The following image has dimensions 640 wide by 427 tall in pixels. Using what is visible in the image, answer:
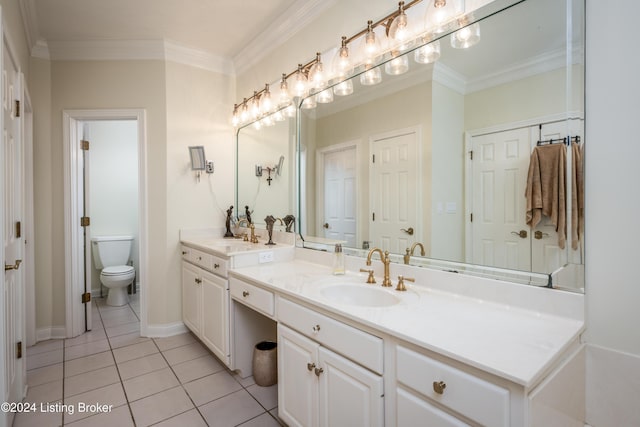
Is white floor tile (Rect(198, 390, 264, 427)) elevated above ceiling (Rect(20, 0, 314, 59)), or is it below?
below

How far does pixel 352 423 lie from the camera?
117cm

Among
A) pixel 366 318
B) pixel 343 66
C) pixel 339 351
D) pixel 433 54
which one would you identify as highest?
pixel 343 66

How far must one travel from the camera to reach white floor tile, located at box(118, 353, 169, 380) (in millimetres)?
2223

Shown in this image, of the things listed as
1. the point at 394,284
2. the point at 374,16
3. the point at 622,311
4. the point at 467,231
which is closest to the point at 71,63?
the point at 374,16

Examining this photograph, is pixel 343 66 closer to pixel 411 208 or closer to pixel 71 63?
pixel 411 208

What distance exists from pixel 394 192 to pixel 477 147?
0.48 m

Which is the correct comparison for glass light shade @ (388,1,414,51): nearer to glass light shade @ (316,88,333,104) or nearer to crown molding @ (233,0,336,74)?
glass light shade @ (316,88,333,104)

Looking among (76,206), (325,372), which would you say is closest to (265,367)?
(325,372)

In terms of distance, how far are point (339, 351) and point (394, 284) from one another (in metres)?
0.51

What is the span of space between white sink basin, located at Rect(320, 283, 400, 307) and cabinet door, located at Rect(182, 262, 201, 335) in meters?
1.34

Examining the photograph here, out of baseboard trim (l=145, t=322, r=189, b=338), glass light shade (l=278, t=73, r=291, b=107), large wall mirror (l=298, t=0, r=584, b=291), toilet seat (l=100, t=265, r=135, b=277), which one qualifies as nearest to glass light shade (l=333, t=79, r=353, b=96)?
large wall mirror (l=298, t=0, r=584, b=291)

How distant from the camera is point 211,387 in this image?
204 centimetres

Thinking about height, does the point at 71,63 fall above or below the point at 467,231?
above

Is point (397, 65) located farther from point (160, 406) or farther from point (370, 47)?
point (160, 406)
